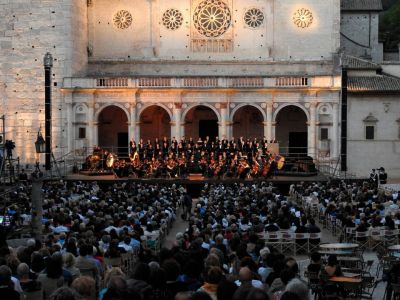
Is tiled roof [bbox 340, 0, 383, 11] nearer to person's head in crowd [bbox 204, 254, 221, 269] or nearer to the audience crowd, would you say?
the audience crowd

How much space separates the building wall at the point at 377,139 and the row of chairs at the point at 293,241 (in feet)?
103

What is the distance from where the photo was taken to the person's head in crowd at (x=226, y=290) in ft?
35.8

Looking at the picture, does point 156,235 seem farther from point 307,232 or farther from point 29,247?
point 29,247

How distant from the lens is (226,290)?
35.8ft

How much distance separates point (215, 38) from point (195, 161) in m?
15.3

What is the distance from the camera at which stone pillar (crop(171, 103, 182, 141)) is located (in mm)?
53312

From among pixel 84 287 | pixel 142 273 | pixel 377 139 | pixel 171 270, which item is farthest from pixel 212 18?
pixel 84 287

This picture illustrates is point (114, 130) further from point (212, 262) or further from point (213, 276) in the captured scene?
point (213, 276)

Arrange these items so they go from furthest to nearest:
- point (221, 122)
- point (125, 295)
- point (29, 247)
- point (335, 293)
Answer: point (221, 122)
point (29, 247)
point (335, 293)
point (125, 295)

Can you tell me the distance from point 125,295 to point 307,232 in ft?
44.1

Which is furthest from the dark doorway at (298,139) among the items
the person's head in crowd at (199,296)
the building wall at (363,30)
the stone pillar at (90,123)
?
the person's head in crowd at (199,296)

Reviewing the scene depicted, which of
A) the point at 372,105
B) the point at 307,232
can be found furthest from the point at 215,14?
the point at 307,232

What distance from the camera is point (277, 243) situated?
22.8m

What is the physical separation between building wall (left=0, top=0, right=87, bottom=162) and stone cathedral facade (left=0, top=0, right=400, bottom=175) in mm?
66
